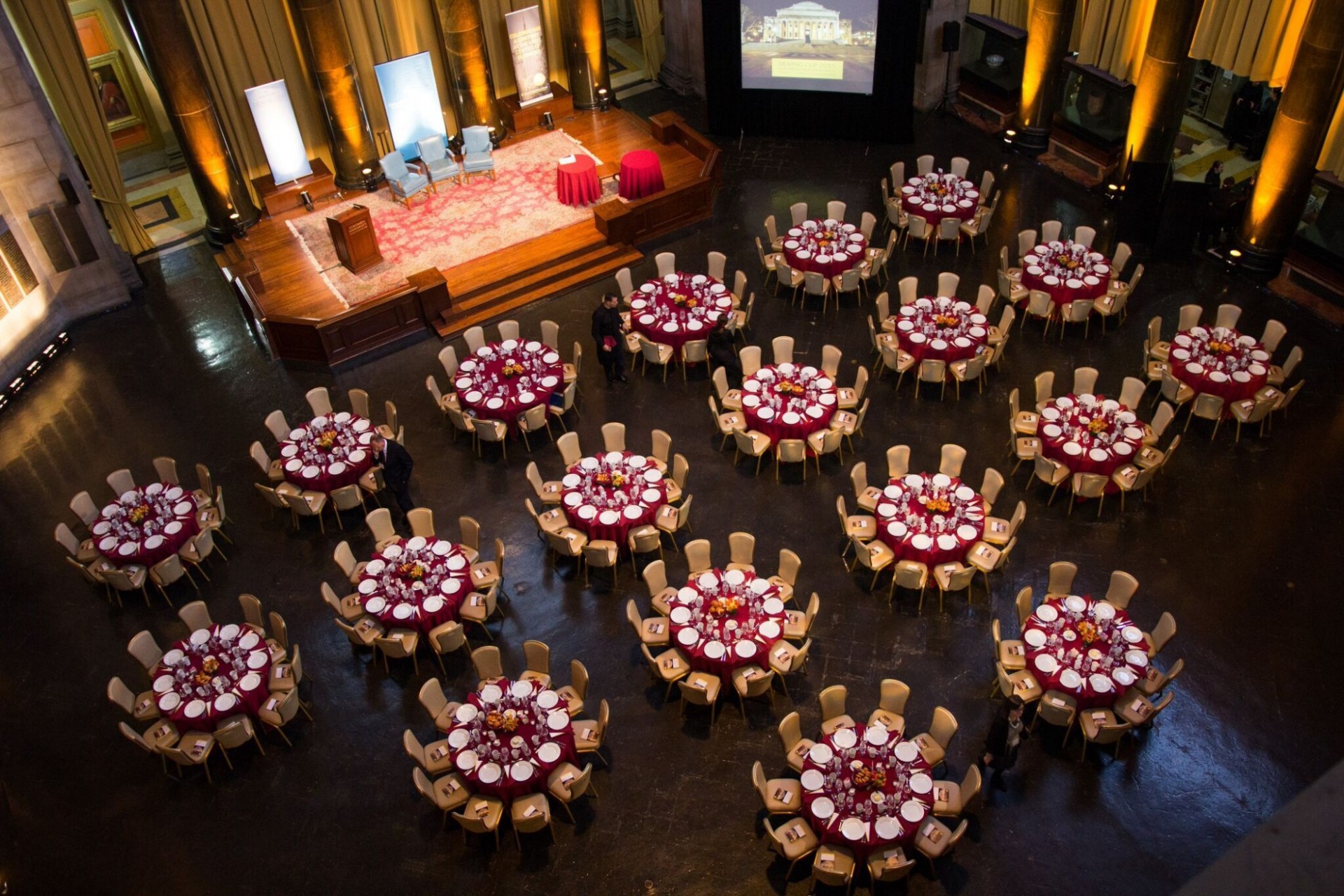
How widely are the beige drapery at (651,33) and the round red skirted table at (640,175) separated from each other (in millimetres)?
4358

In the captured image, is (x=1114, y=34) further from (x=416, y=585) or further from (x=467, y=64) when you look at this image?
(x=416, y=585)

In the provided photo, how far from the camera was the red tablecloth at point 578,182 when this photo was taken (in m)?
16.0

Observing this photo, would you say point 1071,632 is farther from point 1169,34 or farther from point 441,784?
point 1169,34

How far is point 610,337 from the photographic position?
12.9 meters

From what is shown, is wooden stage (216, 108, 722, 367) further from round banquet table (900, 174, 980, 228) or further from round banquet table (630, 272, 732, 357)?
round banquet table (900, 174, 980, 228)

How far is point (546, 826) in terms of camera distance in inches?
355

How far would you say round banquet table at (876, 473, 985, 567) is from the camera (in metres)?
10.5

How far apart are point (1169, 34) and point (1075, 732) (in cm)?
983

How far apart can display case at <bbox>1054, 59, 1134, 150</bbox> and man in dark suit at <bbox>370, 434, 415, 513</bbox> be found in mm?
11654

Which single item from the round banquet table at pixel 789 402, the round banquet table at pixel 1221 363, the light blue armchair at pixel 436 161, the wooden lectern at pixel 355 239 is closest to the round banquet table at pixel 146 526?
the wooden lectern at pixel 355 239

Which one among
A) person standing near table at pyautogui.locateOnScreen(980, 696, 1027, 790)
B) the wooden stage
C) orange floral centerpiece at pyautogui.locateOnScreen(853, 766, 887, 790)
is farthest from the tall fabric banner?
person standing near table at pyautogui.locateOnScreen(980, 696, 1027, 790)

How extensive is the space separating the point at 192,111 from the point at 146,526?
701cm

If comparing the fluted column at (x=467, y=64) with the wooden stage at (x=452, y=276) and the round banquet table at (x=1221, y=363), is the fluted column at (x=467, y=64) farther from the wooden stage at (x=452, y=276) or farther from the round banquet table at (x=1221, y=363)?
the round banquet table at (x=1221, y=363)

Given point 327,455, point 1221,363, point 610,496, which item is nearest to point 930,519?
point 610,496
